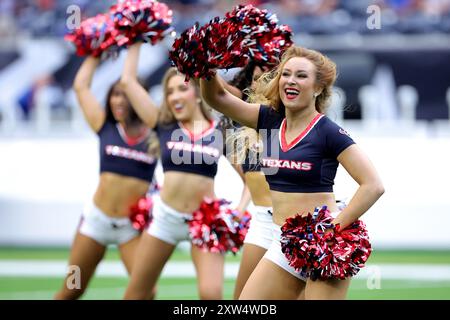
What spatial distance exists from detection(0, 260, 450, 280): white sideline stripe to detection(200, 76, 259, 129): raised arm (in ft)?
13.2

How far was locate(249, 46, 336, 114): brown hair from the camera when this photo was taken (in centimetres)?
473

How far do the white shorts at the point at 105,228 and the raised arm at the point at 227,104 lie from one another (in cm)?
207

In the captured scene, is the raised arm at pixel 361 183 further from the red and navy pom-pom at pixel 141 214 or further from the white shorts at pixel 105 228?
the white shorts at pixel 105 228

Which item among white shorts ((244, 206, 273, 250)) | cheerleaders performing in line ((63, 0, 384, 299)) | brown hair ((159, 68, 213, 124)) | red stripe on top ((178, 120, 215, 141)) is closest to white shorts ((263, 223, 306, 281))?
cheerleaders performing in line ((63, 0, 384, 299))

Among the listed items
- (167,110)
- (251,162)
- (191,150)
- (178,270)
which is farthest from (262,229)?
(178,270)

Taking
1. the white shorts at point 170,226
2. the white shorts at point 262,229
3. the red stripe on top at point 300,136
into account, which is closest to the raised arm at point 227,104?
the red stripe on top at point 300,136

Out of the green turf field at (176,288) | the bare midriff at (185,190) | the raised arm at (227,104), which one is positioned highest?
the raised arm at (227,104)

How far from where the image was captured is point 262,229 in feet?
17.7

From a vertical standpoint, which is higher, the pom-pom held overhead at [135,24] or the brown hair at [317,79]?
the pom-pom held overhead at [135,24]

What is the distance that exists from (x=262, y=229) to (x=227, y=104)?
3.25 feet

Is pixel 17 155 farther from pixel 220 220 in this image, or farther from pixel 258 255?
pixel 258 255

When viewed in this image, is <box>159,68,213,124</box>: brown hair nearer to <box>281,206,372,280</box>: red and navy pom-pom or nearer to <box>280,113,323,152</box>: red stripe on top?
<box>280,113,323,152</box>: red stripe on top

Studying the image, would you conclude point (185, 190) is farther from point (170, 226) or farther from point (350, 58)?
point (350, 58)

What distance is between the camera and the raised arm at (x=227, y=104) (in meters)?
4.58
